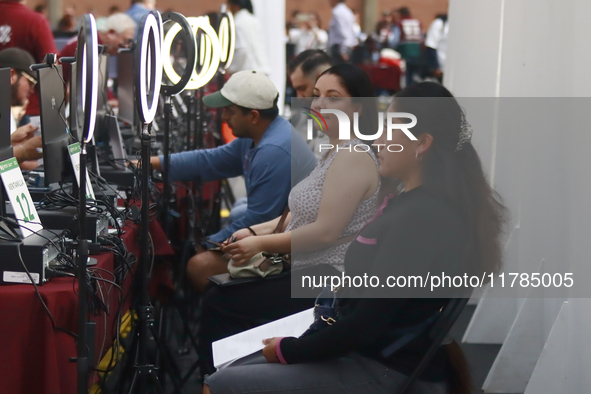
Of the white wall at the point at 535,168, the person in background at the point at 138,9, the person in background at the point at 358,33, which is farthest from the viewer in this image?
the person in background at the point at 358,33

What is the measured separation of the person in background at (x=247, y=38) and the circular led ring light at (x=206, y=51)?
255 cm

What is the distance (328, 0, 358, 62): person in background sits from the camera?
10.4 m

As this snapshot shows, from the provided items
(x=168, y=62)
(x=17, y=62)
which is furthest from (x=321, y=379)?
(x=17, y=62)

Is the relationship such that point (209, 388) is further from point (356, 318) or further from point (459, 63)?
point (459, 63)

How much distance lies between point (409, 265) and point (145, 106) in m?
0.78

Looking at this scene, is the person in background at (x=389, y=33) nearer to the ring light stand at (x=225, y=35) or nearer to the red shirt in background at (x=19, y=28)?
the ring light stand at (x=225, y=35)

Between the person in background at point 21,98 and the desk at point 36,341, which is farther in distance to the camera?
the person in background at point 21,98

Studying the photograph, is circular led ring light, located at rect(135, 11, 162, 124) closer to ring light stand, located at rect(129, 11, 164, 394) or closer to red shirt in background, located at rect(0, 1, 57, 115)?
ring light stand, located at rect(129, 11, 164, 394)

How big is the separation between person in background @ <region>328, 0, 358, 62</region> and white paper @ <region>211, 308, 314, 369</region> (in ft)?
28.9

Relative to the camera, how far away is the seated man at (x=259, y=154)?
98.5 inches

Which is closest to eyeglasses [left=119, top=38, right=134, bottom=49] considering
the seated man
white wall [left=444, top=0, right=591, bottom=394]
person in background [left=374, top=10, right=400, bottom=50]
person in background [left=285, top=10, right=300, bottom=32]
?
the seated man

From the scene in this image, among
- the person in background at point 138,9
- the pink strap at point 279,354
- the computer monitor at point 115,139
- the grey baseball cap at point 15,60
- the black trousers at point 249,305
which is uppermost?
the person in background at point 138,9

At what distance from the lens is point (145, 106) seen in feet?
5.69

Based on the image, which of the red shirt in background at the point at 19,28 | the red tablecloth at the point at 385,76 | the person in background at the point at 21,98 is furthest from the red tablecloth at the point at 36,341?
the red tablecloth at the point at 385,76
